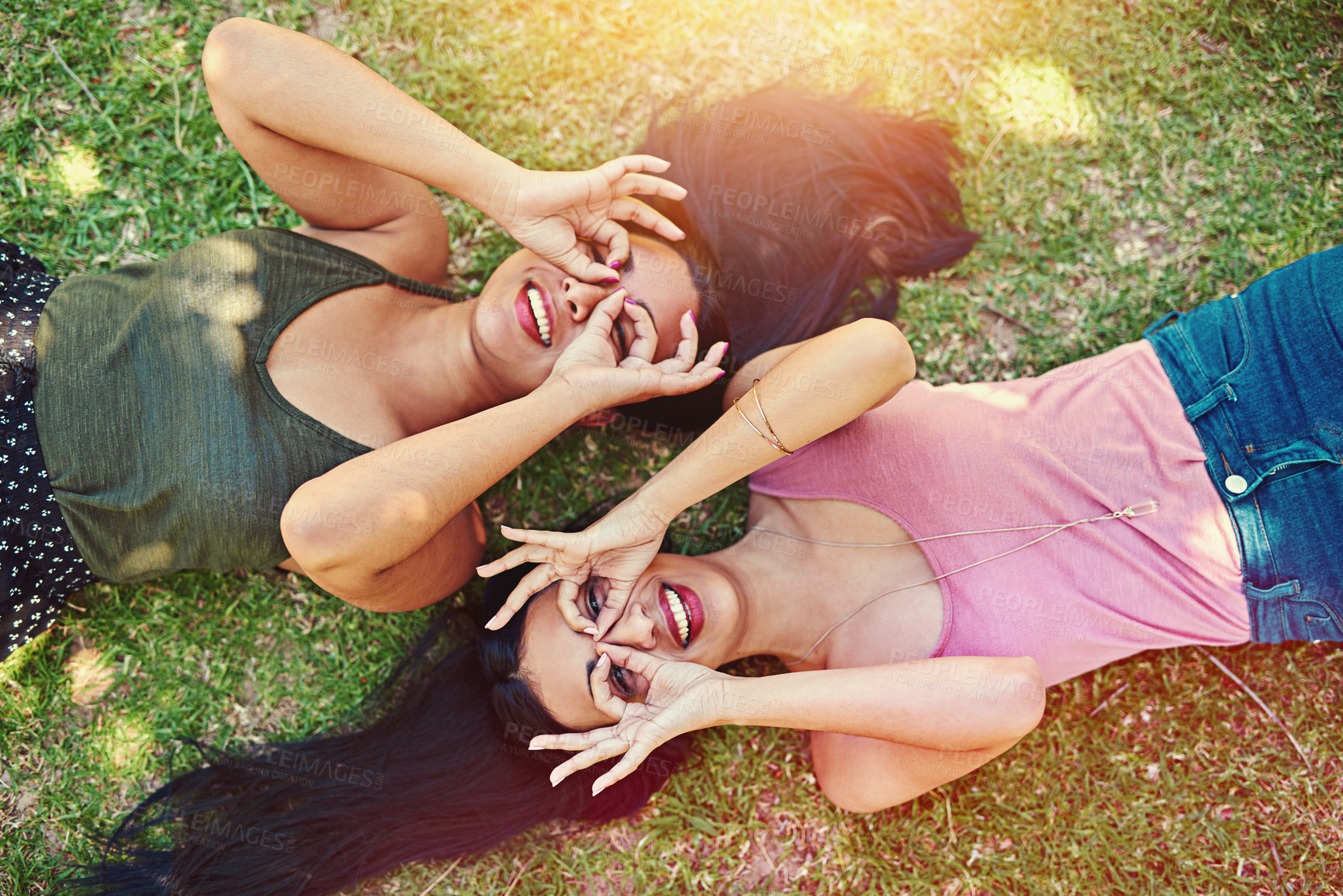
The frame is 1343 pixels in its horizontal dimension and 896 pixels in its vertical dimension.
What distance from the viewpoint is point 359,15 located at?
355 centimetres

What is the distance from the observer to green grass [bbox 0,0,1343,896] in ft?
10.8

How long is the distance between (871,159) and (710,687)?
8.30ft

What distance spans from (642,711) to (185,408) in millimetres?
1979

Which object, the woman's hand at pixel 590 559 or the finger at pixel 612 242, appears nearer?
the woman's hand at pixel 590 559

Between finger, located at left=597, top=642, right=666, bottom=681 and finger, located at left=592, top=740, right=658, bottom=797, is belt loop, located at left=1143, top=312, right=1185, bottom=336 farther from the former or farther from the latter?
finger, located at left=592, top=740, right=658, bottom=797

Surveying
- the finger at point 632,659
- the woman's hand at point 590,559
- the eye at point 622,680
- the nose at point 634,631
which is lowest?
the eye at point 622,680

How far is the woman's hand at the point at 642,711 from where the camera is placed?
2484 mm

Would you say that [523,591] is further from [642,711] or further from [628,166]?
[628,166]

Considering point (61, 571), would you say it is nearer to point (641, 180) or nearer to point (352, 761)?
point (352, 761)

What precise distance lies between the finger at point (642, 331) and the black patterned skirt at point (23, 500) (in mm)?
2281

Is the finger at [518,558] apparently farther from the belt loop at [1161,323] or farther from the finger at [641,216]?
the belt loop at [1161,323]

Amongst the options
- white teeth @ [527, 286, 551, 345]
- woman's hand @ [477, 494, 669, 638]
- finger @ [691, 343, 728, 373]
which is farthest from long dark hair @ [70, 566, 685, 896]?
finger @ [691, 343, 728, 373]

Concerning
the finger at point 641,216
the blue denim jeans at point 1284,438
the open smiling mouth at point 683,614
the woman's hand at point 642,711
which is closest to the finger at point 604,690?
the woman's hand at point 642,711

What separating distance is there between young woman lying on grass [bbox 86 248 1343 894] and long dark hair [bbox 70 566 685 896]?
1cm
